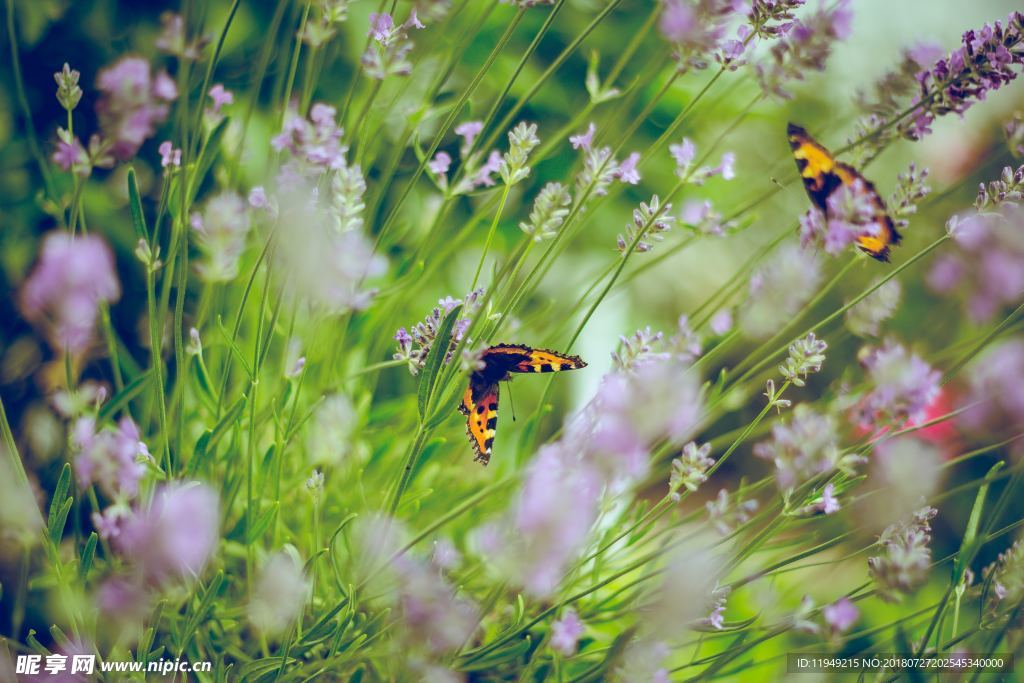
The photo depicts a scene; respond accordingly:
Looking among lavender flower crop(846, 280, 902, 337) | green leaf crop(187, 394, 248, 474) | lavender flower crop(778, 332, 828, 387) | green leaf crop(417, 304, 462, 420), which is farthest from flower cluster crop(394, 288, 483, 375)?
lavender flower crop(846, 280, 902, 337)

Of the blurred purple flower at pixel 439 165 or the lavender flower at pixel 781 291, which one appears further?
the blurred purple flower at pixel 439 165

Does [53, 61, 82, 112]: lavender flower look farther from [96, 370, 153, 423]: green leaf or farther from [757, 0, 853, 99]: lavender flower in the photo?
[757, 0, 853, 99]: lavender flower

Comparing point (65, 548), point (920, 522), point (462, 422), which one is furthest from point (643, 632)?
point (65, 548)

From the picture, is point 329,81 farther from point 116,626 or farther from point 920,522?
point 920,522

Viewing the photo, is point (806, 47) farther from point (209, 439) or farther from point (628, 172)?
point (209, 439)

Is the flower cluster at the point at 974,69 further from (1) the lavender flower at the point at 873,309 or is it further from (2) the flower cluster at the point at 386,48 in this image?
(2) the flower cluster at the point at 386,48

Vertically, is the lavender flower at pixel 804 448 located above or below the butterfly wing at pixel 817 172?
below

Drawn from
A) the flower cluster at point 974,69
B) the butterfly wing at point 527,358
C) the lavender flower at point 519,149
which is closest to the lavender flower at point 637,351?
the butterfly wing at point 527,358

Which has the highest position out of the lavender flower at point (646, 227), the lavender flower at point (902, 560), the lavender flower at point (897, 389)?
the lavender flower at point (646, 227)
